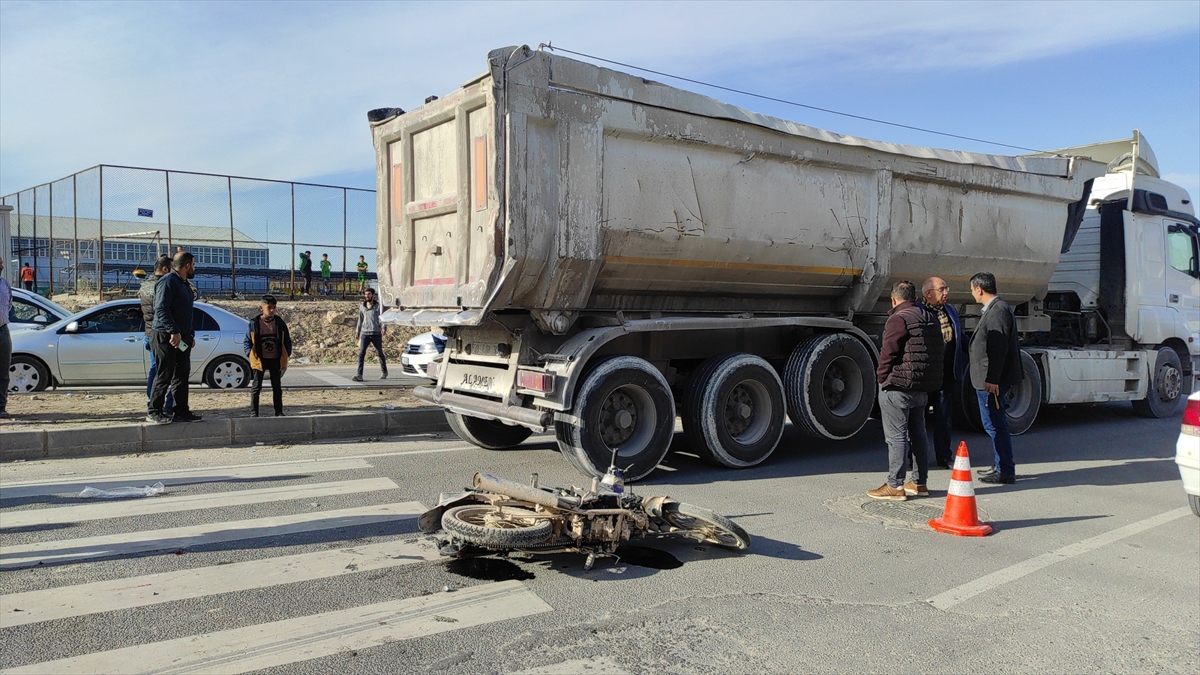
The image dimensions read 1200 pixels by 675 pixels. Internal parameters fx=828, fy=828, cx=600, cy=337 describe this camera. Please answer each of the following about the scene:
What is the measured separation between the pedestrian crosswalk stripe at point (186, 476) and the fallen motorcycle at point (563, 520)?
2.81 m

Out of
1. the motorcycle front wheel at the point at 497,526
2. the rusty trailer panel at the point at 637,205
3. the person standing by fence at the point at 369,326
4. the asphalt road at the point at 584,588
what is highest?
the rusty trailer panel at the point at 637,205

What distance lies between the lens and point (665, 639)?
3.66 m

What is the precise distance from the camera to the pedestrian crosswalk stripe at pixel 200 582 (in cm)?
394

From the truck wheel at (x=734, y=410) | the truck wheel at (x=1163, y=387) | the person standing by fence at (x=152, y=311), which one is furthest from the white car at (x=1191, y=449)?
the person standing by fence at (x=152, y=311)

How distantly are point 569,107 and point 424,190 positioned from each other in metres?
1.77

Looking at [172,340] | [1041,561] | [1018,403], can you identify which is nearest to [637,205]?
[1041,561]

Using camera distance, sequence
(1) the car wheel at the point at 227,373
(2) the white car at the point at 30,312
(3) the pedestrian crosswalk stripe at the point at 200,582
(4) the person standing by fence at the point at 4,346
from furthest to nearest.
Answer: (1) the car wheel at the point at 227,373 → (2) the white car at the point at 30,312 → (4) the person standing by fence at the point at 4,346 → (3) the pedestrian crosswalk stripe at the point at 200,582

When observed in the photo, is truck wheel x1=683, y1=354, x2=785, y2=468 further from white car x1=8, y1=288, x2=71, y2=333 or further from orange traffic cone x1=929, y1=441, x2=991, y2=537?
white car x1=8, y1=288, x2=71, y2=333

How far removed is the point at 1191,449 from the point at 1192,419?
0.21 m

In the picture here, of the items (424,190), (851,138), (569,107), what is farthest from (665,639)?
(851,138)

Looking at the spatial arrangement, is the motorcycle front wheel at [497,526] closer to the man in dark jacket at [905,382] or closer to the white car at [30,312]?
the man in dark jacket at [905,382]

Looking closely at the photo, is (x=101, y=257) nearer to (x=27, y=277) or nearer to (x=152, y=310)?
(x=27, y=277)

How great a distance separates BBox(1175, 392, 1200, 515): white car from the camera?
223 inches

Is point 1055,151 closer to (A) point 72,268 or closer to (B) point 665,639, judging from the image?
(B) point 665,639
